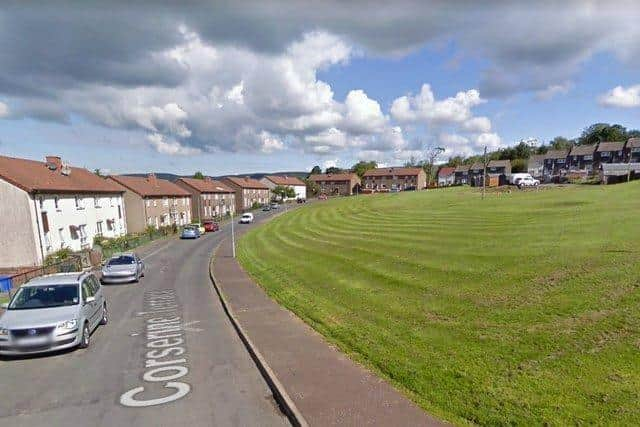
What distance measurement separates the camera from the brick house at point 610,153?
275 ft

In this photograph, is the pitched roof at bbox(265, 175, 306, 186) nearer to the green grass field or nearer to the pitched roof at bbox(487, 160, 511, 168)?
the pitched roof at bbox(487, 160, 511, 168)

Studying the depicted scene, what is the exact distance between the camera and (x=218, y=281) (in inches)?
615

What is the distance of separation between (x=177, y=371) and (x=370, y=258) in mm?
8777

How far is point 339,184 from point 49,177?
260ft

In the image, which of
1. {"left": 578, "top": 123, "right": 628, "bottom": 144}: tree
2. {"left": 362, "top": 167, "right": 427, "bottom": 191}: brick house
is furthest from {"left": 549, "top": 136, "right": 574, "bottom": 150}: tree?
{"left": 362, "top": 167, "right": 427, "bottom": 191}: brick house

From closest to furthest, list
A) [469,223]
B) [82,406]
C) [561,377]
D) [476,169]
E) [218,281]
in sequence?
1. [561,377]
2. [82,406]
3. [218,281]
4. [469,223]
5. [476,169]

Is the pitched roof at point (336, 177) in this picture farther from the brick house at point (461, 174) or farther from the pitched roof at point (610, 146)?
the pitched roof at point (610, 146)

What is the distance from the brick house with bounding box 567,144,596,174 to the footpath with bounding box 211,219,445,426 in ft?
342

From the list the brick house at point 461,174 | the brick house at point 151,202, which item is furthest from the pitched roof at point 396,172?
the brick house at point 151,202

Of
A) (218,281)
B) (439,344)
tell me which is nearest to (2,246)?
(218,281)

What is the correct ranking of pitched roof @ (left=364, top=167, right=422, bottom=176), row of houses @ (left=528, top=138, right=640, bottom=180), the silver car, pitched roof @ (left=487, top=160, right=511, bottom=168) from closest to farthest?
the silver car
row of houses @ (left=528, top=138, right=640, bottom=180)
pitched roof @ (left=487, top=160, right=511, bottom=168)
pitched roof @ (left=364, top=167, right=422, bottom=176)

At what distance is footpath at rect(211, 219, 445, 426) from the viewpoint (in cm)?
493

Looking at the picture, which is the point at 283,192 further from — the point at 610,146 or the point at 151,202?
the point at 610,146

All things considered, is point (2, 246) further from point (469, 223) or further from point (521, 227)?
point (521, 227)
